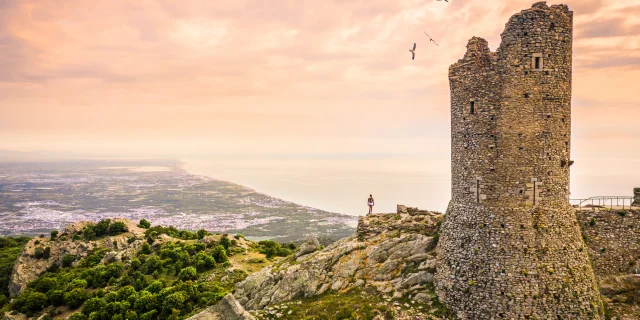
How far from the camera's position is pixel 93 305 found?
3098cm

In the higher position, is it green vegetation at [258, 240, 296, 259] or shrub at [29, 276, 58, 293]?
green vegetation at [258, 240, 296, 259]

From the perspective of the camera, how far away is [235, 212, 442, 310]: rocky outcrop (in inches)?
807

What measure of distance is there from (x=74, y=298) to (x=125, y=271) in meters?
4.64

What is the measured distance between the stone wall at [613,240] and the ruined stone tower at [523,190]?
2.72m

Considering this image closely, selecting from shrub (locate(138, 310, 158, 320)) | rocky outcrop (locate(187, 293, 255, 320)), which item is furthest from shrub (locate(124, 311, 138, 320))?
rocky outcrop (locate(187, 293, 255, 320))

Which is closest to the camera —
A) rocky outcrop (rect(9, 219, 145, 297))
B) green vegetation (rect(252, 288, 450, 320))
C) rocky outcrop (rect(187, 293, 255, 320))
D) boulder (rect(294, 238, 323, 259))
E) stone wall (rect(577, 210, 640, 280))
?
green vegetation (rect(252, 288, 450, 320))

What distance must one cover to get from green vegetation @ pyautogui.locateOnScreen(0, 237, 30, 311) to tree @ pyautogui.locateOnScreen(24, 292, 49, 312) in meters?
8.11

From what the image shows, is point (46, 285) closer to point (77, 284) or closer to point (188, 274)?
point (77, 284)

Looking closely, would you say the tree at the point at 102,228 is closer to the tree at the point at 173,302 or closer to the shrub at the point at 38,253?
the shrub at the point at 38,253

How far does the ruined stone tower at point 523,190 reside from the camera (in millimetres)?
16891

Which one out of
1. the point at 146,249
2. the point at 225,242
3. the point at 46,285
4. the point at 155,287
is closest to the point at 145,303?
the point at 155,287

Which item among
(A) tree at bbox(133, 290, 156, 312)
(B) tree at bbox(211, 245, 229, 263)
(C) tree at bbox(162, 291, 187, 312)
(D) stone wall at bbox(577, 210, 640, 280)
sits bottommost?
(A) tree at bbox(133, 290, 156, 312)

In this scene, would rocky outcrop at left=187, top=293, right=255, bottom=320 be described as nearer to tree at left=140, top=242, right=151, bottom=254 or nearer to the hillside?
the hillside

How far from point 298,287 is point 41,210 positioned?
147 m
